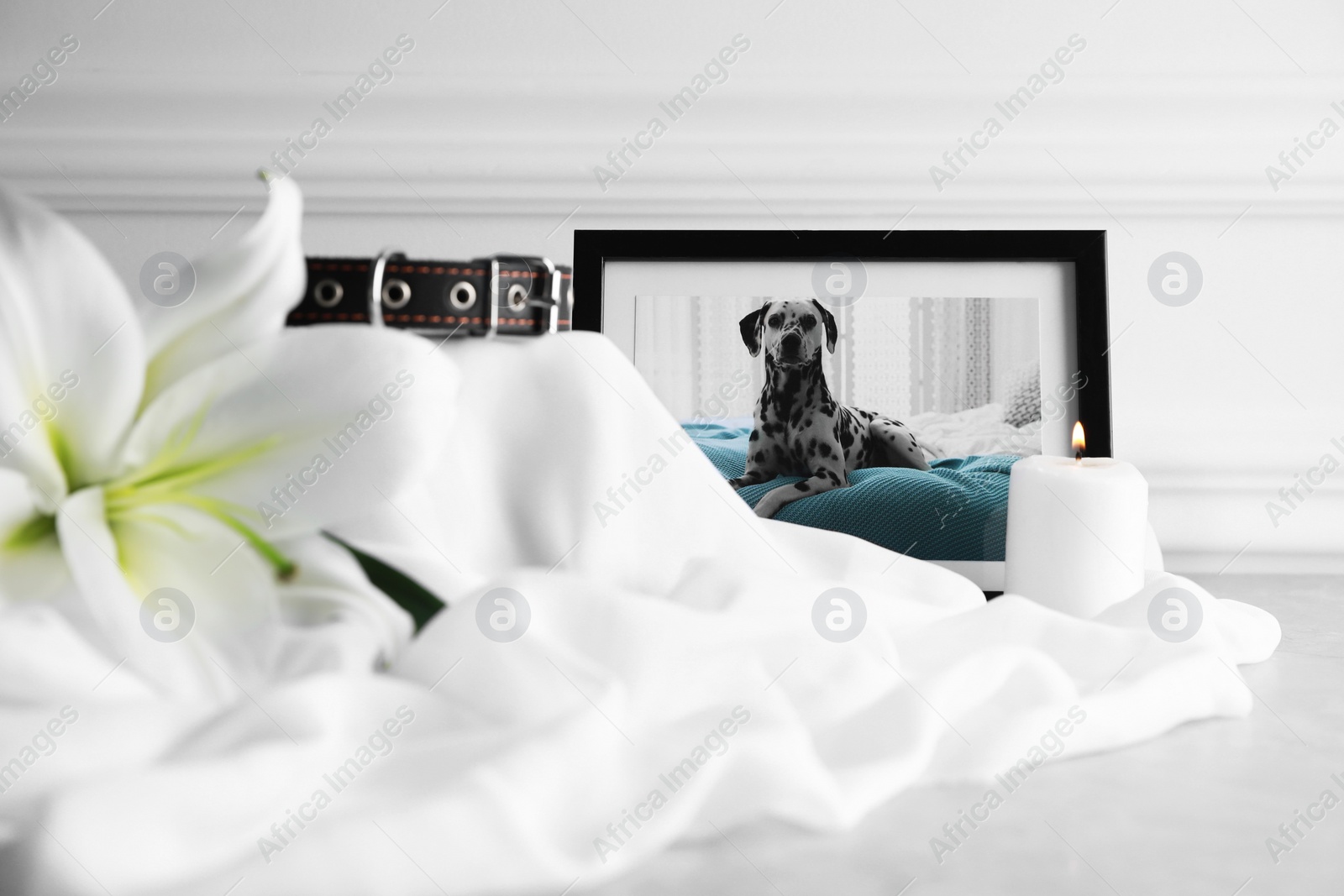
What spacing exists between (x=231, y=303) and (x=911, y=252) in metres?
0.83

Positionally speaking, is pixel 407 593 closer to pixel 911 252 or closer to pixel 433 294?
pixel 433 294

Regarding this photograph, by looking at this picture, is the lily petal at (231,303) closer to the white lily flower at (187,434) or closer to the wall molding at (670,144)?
the white lily flower at (187,434)

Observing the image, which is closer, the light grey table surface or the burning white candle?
the light grey table surface

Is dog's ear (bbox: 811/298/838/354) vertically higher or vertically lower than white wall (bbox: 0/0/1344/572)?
lower

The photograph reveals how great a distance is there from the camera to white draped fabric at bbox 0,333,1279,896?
0.81ft

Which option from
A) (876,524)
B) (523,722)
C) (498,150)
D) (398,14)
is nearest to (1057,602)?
(876,524)

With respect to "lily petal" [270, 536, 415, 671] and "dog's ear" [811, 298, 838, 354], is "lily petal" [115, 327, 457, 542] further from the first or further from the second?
"dog's ear" [811, 298, 838, 354]

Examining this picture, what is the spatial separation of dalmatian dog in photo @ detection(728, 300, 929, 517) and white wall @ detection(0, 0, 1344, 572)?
122 millimetres

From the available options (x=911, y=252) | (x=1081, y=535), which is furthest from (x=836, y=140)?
(x=1081, y=535)

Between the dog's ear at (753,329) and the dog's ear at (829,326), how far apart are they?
6 cm

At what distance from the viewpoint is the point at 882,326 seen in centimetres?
100

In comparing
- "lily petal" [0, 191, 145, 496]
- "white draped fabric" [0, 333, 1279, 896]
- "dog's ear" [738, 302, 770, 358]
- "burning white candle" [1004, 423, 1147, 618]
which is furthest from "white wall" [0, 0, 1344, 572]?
"lily petal" [0, 191, 145, 496]

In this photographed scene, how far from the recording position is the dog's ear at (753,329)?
99 cm

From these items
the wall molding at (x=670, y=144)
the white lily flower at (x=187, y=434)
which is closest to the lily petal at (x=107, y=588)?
the white lily flower at (x=187, y=434)
